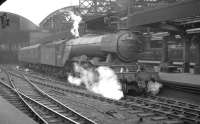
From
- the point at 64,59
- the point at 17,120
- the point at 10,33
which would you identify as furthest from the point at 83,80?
the point at 10,33

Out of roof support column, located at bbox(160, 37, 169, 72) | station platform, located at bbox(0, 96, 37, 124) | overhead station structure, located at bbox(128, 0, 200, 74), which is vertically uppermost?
overhead station structure, located at bbox(128, 0, 200, 74)

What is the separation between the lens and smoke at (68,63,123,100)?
11930 mm

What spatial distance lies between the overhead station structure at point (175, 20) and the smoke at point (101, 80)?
9.54 ft

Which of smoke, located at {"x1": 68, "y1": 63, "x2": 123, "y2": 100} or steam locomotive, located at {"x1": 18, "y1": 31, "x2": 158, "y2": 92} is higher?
steam locomotive, located at {"x1": 18, "y1": 31, "x2": 158, "y2": 92}

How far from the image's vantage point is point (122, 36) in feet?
41.5

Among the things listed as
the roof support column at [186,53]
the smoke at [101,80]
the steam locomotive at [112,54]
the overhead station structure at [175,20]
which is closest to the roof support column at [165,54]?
the overhead station structure at [175,20]

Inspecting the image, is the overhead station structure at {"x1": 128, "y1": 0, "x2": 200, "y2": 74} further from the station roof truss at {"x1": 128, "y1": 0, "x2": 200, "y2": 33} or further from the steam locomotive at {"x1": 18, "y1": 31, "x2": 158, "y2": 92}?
the steam locomotive at {"x1": 18, "y1": 31, "x2": 158, "y2": 92}

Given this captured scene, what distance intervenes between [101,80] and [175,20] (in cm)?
402

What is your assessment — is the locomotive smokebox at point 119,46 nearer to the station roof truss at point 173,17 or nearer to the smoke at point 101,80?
the smoke at point 101,80

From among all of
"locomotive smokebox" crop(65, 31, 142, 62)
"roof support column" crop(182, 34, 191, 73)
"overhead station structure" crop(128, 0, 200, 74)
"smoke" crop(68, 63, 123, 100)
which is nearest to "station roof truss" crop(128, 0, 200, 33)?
"overhead station structure" crop(128, 0, 200, 74)

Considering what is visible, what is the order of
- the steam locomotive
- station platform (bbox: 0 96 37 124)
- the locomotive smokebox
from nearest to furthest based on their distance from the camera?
station platform (bbox: 0 96 37 124)
the steam locomotive
the locomotive smokebox

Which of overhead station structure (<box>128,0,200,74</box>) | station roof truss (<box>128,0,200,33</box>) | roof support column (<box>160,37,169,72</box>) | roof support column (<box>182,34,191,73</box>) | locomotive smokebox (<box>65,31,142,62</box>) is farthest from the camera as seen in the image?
roof support column (<box>160,37,169,72</box>)

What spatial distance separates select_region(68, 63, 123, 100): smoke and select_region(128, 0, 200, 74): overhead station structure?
9.54ft

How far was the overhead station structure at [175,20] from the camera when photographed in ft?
34.2
